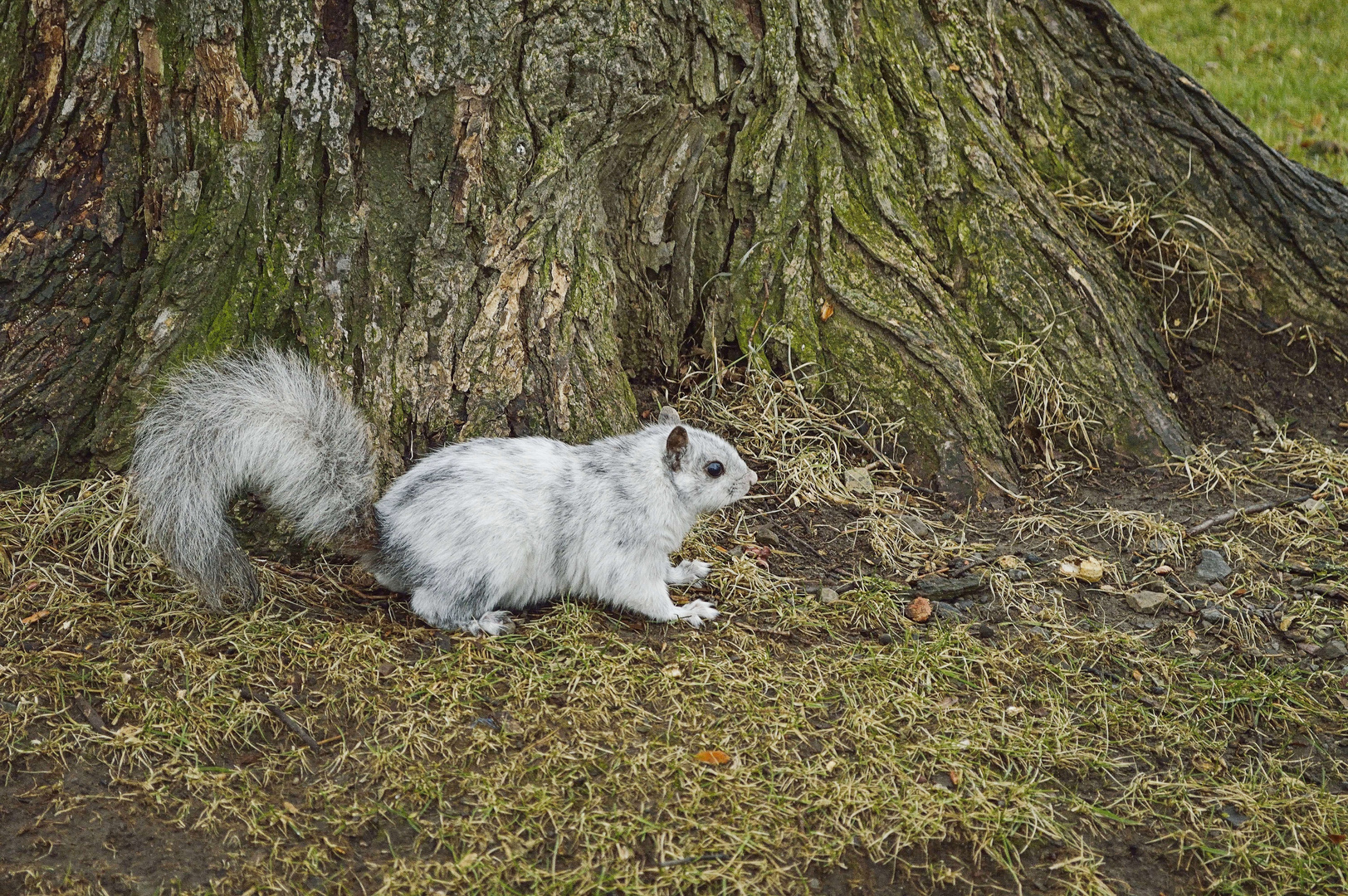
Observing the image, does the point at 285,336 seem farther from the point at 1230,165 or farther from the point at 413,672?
the point at 1230,165

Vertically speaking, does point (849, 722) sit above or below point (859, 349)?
below

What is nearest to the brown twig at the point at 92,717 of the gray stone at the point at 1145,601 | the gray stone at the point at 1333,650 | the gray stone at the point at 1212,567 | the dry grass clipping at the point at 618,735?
the dry grass clipping at the point at 618,735

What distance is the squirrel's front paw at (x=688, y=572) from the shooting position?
11.3ft

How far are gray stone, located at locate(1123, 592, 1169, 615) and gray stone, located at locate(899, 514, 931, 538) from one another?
64 cm

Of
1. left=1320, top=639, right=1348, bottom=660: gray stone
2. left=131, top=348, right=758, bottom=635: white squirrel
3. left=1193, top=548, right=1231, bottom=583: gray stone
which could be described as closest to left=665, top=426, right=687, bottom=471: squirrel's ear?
left=131, top=348, right=758, bottom=635: white squirrel

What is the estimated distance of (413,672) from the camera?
9.66ft

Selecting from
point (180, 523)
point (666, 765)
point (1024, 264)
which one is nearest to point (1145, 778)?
point (666, 765)

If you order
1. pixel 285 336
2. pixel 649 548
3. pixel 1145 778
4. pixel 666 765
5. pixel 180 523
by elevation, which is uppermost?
pixel 285 336

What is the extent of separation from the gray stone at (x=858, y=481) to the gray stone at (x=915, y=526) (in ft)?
0.55

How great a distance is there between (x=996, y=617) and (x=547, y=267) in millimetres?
1706

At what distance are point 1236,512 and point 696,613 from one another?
1.96 metres

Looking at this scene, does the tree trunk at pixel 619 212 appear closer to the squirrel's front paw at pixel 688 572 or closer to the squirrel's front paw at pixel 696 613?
the squirrel's front paw at pixel 688 572

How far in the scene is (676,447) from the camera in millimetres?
3291

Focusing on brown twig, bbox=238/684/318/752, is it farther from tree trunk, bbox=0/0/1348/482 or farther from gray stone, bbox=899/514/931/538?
gray stone, bbox=899/514/931/538
